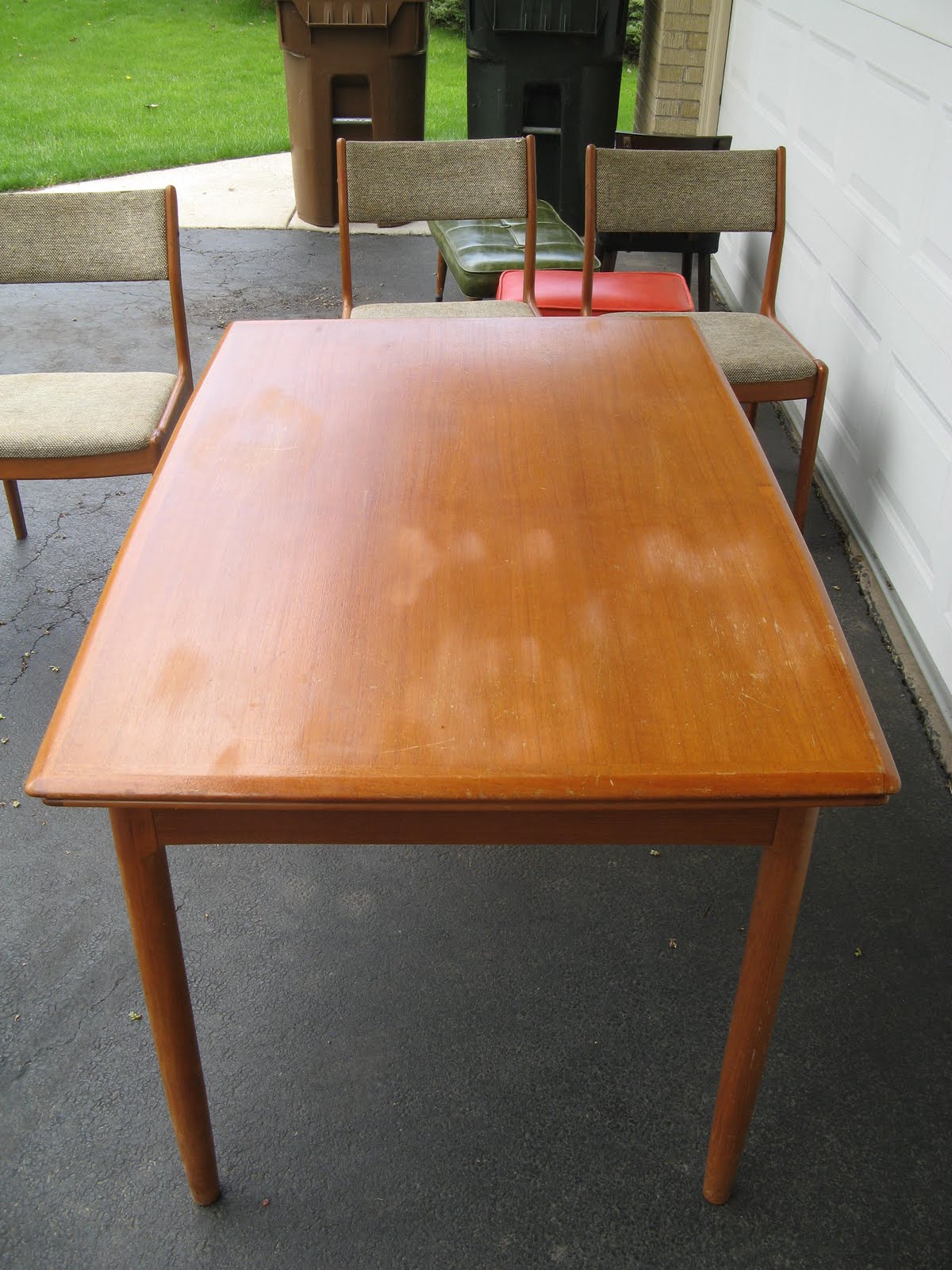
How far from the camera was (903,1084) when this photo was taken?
5.64ft

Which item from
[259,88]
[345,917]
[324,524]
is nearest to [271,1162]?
[345,917]

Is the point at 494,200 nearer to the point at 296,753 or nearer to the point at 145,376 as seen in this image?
the point at 145,376

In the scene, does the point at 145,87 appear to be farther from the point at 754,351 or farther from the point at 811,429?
the point at 811,429

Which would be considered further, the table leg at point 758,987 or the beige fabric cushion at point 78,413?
the beige fabric cushion at point 78,413

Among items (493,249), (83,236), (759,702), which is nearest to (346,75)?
(493,249)

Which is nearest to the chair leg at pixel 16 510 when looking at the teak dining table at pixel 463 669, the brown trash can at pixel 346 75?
the teak dining table at pixel 463 669

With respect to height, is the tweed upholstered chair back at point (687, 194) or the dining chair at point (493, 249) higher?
the tweed upholstered chair back at point (687, 194)

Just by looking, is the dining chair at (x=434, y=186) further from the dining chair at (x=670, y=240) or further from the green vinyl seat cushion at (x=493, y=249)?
the dining chair at (x=670, y=240)

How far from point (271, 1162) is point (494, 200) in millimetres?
2675

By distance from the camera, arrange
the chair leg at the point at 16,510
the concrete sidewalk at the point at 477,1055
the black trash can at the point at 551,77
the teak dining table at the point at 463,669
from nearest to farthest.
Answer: the teak dining table at the point at 463,669 → the concrete sidewalk at the point at 477,1055 → the chair leg at the point at 16,510 → the black trash can at the point at 551,77

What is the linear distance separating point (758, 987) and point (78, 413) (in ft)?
6.77

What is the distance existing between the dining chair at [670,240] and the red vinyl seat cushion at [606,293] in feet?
1.23

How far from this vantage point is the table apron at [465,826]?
1181mm

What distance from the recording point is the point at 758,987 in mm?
1322
